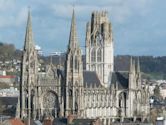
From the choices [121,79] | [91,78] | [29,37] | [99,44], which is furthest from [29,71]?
[99,44]

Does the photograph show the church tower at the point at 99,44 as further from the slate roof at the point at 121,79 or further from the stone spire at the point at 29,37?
the stone spire at the point at 29,37

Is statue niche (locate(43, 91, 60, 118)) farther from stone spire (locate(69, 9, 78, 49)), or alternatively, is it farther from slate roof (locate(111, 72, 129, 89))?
slate roof (locate(111, 72, 129, 89))

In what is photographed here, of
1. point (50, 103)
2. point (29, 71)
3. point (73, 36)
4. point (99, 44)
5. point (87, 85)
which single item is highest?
point (73, 36)

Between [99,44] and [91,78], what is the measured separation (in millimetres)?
8401

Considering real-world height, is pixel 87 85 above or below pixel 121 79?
below

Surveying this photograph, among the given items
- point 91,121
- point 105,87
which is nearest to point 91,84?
point 105,87

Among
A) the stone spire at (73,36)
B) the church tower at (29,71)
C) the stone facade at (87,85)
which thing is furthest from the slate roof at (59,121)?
the stone spire at (73,36)

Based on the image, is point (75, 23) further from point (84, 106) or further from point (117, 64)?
point (117, 64)

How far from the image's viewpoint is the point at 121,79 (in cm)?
15338

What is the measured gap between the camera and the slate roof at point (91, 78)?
5763 inches

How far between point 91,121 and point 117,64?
5410 cm

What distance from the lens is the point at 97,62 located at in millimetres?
155250

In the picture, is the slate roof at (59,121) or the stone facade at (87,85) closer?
the slate roof at (59,121)

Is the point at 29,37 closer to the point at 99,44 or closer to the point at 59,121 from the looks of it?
the point at 99,44
